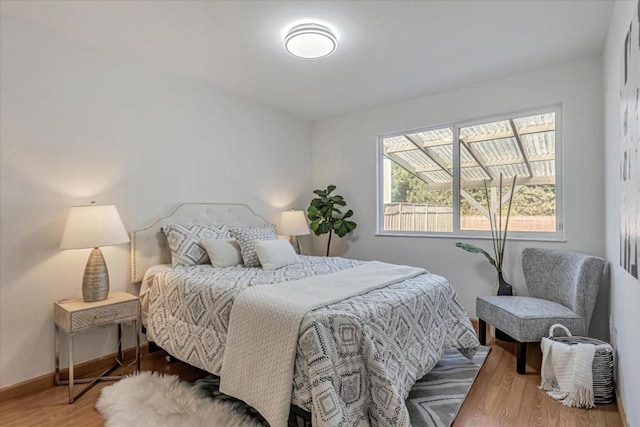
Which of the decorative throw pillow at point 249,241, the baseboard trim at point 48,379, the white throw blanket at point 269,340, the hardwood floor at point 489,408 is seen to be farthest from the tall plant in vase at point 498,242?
the baseboard trim at point 48,379

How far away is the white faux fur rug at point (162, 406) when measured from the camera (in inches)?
71.9

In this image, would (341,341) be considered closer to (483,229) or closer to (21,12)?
(483,229)

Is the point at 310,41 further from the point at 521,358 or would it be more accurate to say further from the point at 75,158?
the point at 521,358

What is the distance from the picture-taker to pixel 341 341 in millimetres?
1591

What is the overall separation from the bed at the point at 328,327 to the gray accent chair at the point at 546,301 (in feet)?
1.10

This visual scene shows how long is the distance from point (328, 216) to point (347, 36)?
2.18 metres

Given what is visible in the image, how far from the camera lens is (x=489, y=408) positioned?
2014 millimetres

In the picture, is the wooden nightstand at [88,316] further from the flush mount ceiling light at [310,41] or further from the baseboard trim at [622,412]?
the baseboard trim at [622,412]

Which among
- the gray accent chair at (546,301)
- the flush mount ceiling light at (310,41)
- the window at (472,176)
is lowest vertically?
the gray accent chair at (546,301)

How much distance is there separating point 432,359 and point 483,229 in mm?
1773

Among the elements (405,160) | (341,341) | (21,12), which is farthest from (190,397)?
(405,160)

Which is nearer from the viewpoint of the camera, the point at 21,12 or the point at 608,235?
the point at 21,12

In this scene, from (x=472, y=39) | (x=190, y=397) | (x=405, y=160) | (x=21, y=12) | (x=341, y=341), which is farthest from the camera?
(x=405, y=160)

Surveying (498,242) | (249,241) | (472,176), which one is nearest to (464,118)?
(472,176)
